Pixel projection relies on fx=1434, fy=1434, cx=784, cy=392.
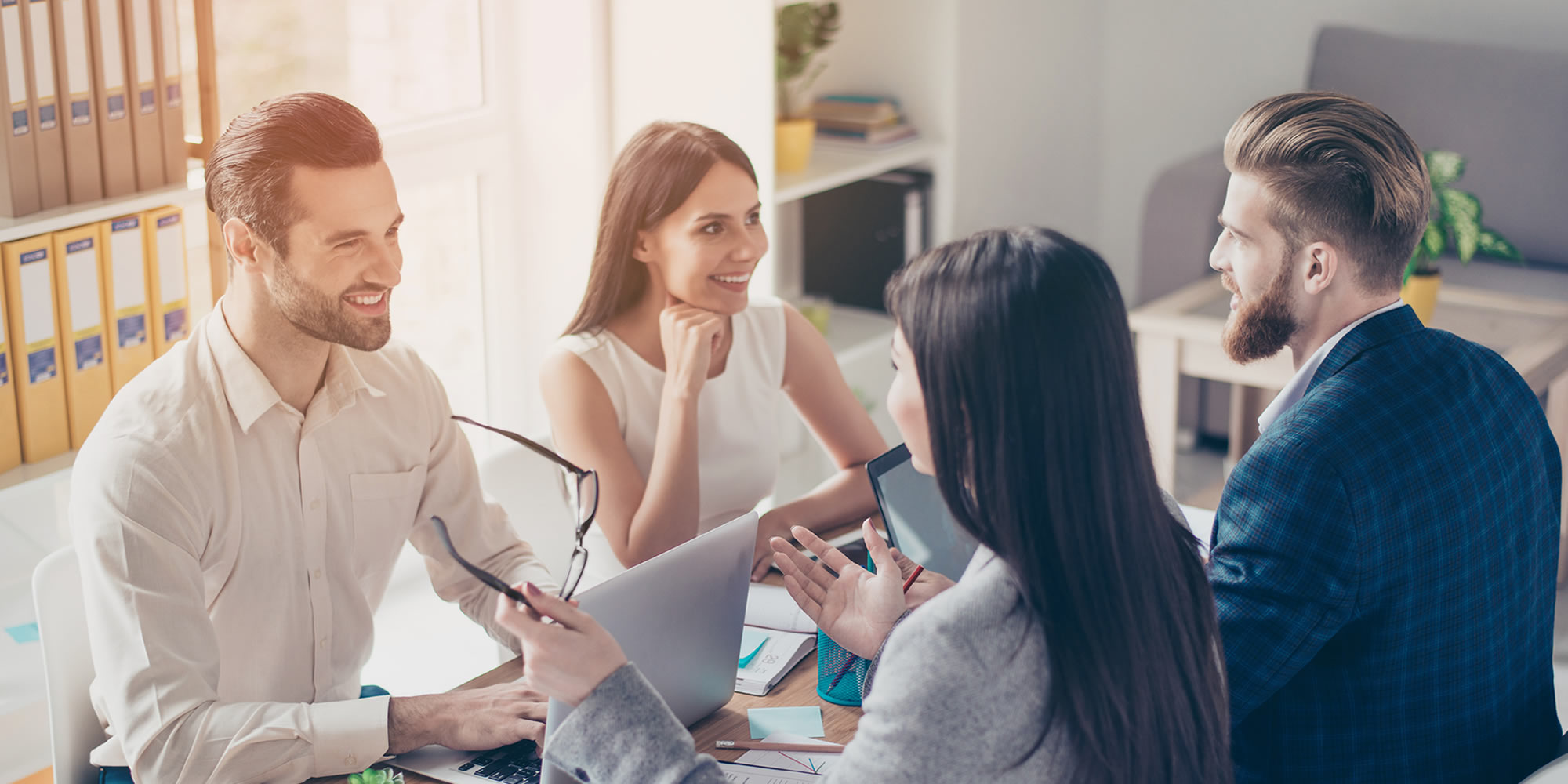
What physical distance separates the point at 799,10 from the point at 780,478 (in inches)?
40.6

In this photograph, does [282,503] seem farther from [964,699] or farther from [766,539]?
[964,699]

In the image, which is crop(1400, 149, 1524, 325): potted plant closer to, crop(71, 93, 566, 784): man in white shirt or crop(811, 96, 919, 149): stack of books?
crop(811, 96, 919, 149): stack of books

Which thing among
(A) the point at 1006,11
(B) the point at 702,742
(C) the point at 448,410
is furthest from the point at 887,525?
(A) the point at 1006,11

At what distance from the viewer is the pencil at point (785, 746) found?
1354 millimetres

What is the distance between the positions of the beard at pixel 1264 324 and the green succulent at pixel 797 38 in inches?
67.4

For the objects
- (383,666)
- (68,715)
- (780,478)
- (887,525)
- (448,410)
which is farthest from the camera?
(780,478)

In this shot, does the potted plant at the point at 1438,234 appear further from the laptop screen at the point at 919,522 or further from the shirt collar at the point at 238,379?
the shirt collar at the point at 238,379

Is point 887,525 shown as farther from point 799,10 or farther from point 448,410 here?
point 799,10

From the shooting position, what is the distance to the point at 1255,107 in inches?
61.3

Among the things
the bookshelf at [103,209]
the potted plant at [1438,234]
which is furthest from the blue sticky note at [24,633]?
the potted plant at [1438,234]

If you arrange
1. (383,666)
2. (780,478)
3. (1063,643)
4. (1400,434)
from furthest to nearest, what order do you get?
(780,478) → (383,666) → (1400,434) → (1063,643)

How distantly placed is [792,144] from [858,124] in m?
0.30

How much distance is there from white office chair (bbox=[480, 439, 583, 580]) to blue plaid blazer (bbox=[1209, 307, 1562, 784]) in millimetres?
962

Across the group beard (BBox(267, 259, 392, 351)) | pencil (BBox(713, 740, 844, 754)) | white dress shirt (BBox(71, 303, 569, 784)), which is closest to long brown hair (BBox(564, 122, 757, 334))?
white dress shirt (BBox(71, 303, 569, 784))
